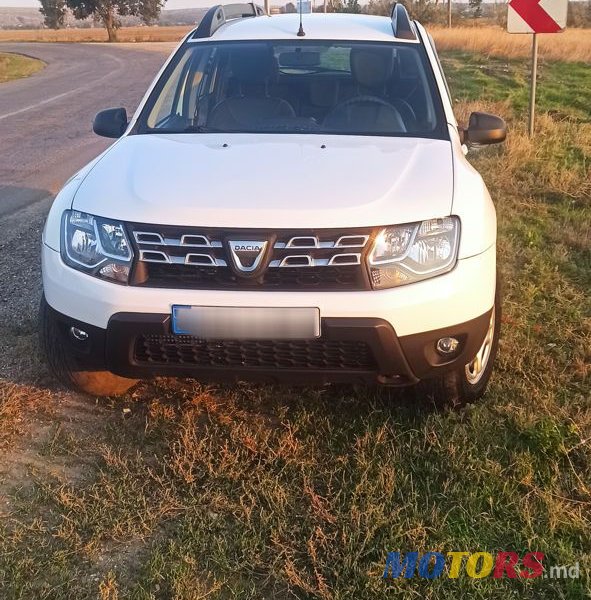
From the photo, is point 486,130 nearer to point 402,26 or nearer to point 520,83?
point 402,26

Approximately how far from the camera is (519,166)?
785 cm

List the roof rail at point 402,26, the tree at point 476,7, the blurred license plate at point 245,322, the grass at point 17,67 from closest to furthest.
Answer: the blurred license plate at point 245,322 → the roof rail at point 402,26 → the grass at point 17,67 → the tree at point 476,7

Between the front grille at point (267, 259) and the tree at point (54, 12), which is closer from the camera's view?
the front grille at point (267, 259)

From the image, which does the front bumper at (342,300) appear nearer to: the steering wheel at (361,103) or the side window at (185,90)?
the steering wheel at (361,103)

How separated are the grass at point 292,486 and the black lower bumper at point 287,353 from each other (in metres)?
0.37

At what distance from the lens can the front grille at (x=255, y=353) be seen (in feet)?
9.01

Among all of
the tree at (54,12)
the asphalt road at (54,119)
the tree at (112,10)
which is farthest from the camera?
the tree at (54,12)

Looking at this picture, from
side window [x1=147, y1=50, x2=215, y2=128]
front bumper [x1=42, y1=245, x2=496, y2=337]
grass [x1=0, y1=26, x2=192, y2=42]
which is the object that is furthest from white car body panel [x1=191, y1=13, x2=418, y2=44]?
grass [x1=0, y1=26, x2=192, y2=42]

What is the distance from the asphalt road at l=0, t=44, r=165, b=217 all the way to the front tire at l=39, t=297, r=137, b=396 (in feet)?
13.0

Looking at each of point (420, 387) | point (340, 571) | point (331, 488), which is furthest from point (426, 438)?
point (340, 571)

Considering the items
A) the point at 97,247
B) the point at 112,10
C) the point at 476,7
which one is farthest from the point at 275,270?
the point at 476,7

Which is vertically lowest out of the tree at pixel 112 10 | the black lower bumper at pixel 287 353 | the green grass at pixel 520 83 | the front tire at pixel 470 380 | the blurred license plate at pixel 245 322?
the tree at pixel 112 10

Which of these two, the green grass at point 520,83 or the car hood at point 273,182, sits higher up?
the car hood at point 273,182

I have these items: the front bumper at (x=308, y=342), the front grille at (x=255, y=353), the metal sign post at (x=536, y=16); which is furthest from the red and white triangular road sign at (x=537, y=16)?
the front grille at (x=255, y=353)
